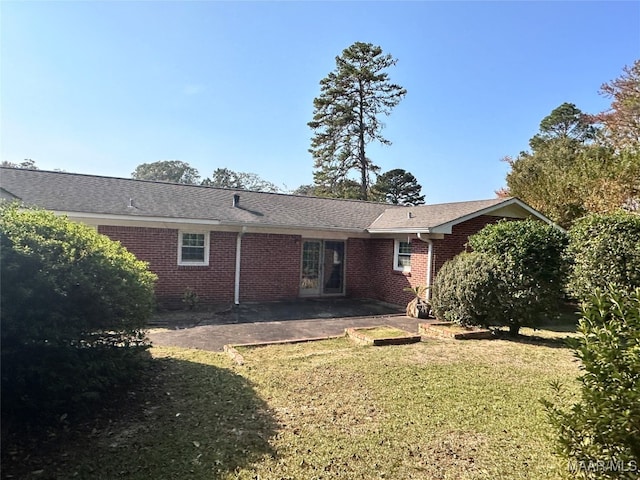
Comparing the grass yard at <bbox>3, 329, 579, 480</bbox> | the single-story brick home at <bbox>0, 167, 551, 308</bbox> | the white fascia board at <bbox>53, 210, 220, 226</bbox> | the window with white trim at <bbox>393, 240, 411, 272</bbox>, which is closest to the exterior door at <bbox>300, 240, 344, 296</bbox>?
the single-story brick home at <bbox>0, 167, 551, 308</bbox>

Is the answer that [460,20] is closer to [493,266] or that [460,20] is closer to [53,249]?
[493,266]

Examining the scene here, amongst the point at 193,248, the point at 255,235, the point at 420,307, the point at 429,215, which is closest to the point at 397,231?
the point at 429,215

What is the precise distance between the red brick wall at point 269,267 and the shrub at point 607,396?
36.0ft

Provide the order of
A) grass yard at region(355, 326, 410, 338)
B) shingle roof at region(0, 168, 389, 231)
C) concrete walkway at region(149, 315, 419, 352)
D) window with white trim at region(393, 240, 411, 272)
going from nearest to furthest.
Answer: concrete walkway at region(149, 315, 419, 352) < grass yard at region(355, 326, 410, 338) < shingle roof at region(0, 168, 389, 231) < window with white trim at region(393, 240, 411, 272)

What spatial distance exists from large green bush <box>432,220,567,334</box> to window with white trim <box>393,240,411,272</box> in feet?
13.2

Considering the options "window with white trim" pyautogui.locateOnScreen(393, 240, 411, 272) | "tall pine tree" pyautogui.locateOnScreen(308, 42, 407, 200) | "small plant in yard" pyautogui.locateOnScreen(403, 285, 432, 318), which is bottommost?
"small plant in yard" pyautogui.locateOnScreen(403, 285, 432, 318)

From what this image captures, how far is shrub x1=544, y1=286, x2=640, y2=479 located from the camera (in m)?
2.36

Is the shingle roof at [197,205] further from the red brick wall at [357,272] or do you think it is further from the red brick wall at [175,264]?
the red brick wall at [357,272]

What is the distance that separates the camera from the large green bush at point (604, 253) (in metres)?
7.33

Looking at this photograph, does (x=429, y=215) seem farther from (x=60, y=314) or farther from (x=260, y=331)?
(x=60, y=314)

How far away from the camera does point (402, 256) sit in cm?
1359

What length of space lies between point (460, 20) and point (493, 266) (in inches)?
254

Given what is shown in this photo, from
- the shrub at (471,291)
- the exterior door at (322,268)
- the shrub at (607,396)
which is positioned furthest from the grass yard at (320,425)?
the exterior door at (322,268)

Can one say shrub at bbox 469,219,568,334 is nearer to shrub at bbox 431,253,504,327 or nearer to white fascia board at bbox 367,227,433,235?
shrub at bbox 431,253,504,327
